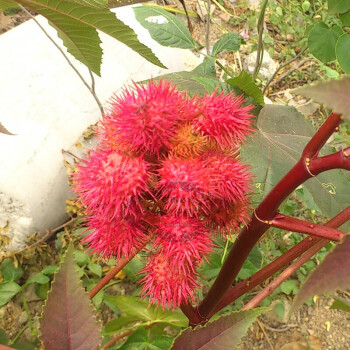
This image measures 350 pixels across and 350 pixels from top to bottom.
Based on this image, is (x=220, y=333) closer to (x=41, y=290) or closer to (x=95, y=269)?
(x=95, y=269)

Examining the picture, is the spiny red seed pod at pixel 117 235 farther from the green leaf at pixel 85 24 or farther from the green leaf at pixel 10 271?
the green leaf at pixel 10 271

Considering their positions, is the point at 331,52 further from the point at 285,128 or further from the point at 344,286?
the point at 344,286

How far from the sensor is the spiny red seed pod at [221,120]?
2.48 feet

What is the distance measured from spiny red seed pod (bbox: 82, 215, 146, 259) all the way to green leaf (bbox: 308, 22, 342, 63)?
91cm

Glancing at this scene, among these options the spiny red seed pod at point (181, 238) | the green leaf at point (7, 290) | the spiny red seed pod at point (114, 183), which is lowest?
the green leaf at point (7, 290)

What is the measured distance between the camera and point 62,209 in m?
1.76

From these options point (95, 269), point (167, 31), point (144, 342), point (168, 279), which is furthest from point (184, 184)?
point (95, 269)

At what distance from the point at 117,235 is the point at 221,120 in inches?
9.9

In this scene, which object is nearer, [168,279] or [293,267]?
[168,279]

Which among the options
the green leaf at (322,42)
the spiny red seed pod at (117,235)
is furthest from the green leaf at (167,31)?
the spiny red seed pod at (117,235)

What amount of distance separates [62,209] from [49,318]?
1132mm

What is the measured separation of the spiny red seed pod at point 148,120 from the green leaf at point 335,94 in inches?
12.5

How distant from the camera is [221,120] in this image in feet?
2.48

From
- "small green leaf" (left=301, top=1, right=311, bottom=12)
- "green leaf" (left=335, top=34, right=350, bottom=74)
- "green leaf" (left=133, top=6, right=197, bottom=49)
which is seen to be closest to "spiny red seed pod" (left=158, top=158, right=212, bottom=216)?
"green leaf" (left=335, top=34, right=350, bottom=74)
